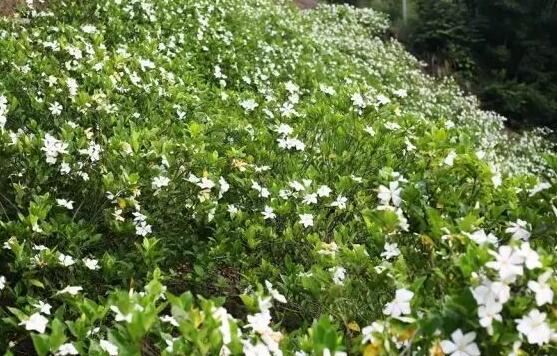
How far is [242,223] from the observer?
10.7 ft

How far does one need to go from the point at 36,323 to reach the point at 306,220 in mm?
1296

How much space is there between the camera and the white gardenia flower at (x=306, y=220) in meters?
2.99

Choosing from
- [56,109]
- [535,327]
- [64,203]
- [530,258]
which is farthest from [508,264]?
[56,109]

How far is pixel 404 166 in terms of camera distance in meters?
3.75

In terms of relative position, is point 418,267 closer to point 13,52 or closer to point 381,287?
point 381,287

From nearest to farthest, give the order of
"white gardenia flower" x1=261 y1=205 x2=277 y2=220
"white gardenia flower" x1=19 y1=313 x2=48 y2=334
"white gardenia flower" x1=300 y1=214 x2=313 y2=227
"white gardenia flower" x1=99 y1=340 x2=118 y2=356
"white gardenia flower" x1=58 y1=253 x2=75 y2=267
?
"white gardenia flower" x1=99 y1=340 x2=118 y2=356, "white gardenia flower" x1=19 y1=313 x2=48 y2=334, "white gardenia flower" x1=58 y1=253 x2=75 y2=267, "white gardenia flower" x1=300 y1=214 x2=313 y2=227, "white gardenia flower" x1=261 y1=205 x2=277 y2=220

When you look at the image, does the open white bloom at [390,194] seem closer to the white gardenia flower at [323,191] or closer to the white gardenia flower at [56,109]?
the white gardenia flower at [323,191]

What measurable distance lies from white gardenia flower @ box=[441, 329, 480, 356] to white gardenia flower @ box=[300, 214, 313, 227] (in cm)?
150

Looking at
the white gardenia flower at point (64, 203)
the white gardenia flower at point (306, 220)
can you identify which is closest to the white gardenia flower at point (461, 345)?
the white gardenia flower at point (306, 220)

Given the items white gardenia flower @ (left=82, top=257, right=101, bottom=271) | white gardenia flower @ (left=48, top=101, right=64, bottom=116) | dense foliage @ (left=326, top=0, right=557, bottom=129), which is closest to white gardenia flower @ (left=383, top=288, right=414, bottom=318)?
white gardenia flower @ (left=82, top=257, right=101, bottom=271)

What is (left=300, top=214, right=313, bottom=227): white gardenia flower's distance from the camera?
9.82ft

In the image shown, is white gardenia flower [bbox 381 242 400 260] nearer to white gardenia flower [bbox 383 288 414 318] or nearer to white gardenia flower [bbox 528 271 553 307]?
white gardenia flower [bbox 383 288 414 318]

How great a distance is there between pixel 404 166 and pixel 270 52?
4.69 m

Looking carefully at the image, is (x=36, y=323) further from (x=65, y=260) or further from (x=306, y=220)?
(x=306, y=220)
